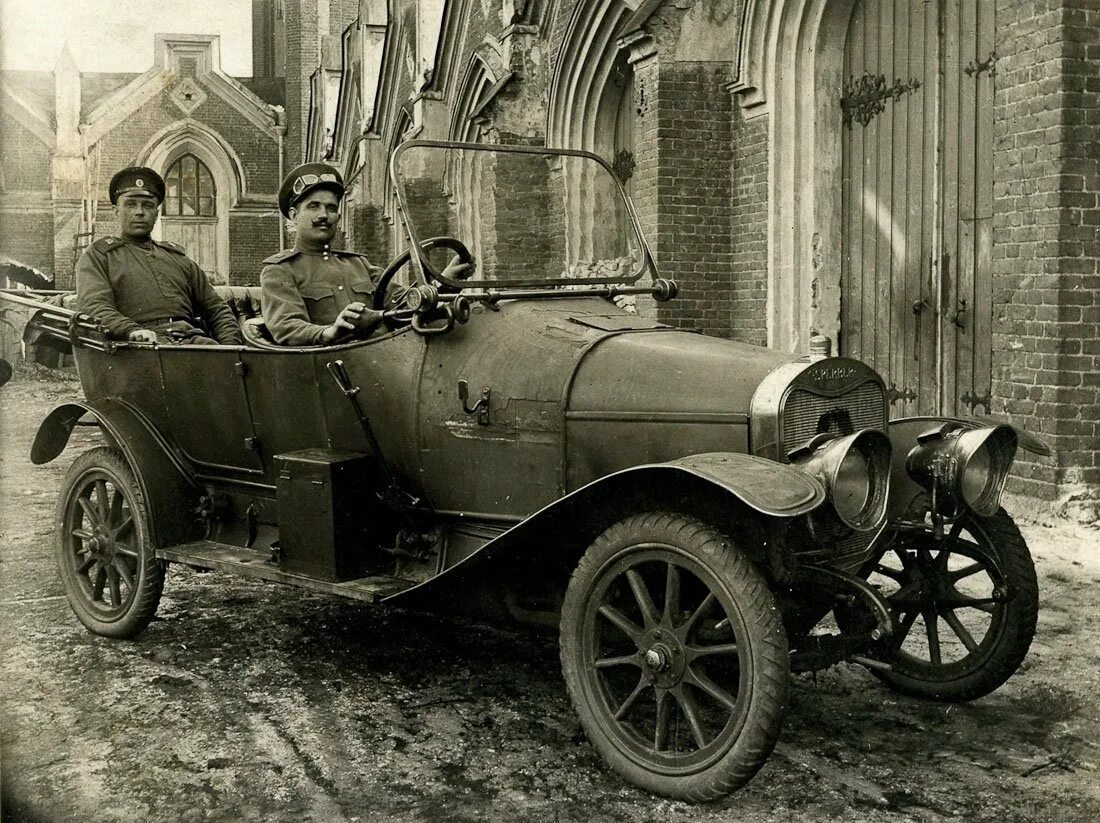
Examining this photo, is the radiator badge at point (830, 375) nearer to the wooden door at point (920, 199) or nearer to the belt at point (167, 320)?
the belt at point (167, 320)

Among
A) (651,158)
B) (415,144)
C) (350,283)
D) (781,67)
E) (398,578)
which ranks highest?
(781,67)

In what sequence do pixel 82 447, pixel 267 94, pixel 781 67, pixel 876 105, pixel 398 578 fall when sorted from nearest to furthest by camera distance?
pixel 398 578 < pixel 876 105 < pixel 781 67 < pixel 82 447 < pixel 267 94

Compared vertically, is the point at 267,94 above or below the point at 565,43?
above

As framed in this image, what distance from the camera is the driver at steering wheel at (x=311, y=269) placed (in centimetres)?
484

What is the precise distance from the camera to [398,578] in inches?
167

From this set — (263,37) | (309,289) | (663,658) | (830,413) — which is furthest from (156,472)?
(263,37)

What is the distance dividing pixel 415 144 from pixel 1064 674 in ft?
9.84

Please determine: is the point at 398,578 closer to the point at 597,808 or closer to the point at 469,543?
the point at 469,543

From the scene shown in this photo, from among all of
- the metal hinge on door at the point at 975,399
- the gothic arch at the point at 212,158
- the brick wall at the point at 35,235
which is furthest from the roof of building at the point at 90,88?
the metal hinge on door at the point at 975,399

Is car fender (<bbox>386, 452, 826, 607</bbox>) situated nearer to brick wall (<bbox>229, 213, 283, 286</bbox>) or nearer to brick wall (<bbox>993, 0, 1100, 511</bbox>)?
brick wall (<bbox>993, 0, 1100, 511</bbox>)

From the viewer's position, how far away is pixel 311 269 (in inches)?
198

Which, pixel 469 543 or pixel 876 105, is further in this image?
pixel 876 105

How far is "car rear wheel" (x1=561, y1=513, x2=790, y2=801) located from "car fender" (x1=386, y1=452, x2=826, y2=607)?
0.45 feet

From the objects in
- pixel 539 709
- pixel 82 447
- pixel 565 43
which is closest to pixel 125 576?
pixel 539 709
